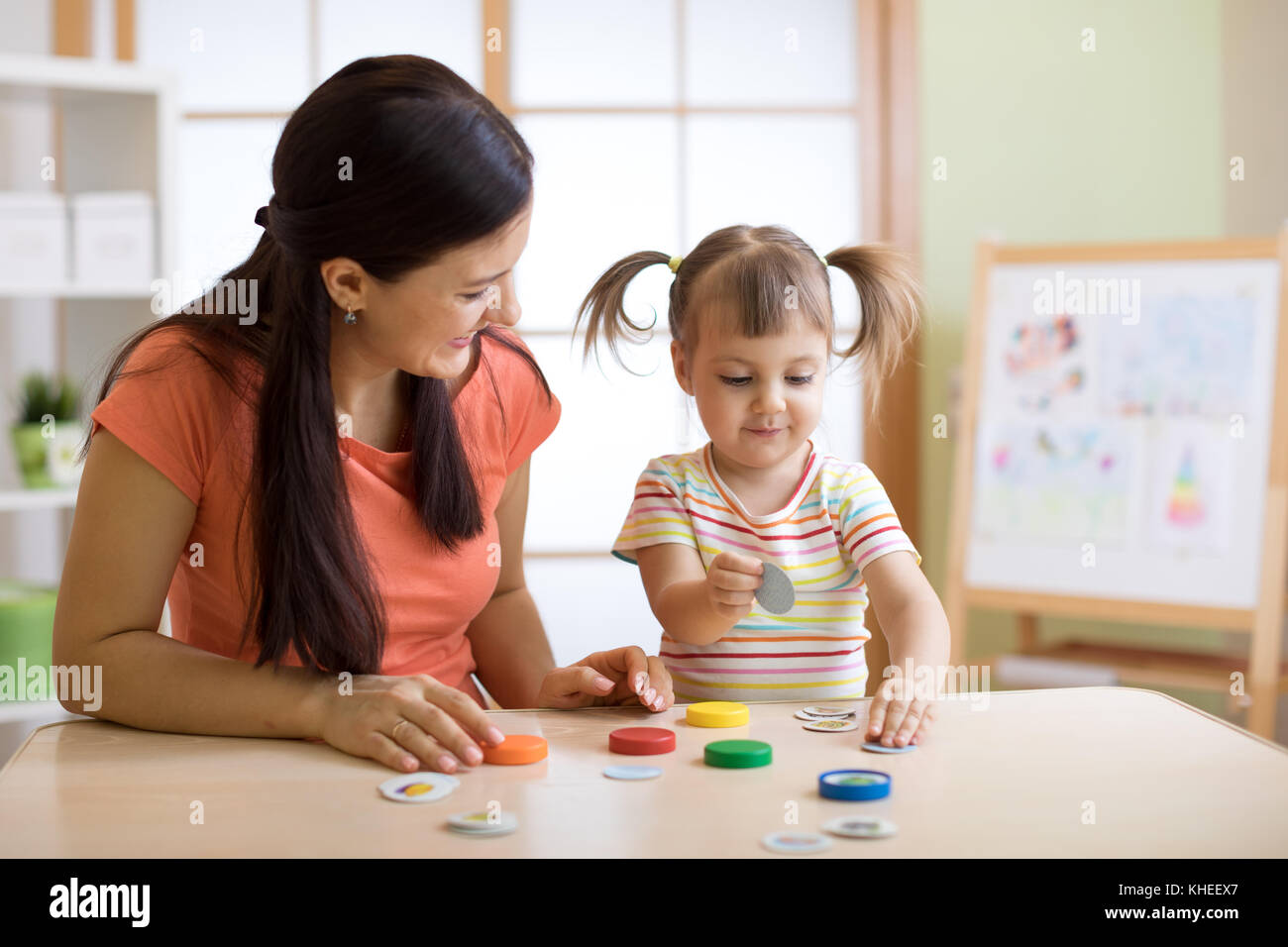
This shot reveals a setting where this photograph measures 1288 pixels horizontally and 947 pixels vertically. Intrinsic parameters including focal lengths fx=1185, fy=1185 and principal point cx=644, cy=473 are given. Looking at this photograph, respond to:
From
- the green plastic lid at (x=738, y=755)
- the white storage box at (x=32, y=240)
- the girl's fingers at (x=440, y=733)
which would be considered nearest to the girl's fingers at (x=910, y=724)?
the green plastic lid at (x=738, y=755)

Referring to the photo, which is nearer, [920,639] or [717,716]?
[717,716]

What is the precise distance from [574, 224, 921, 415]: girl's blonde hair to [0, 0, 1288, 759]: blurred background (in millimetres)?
1483

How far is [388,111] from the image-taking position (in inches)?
38.4

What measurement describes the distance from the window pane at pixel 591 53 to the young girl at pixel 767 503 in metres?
1.94

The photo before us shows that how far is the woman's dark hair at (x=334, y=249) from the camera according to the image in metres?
0.98

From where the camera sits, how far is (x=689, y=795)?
0.77 m

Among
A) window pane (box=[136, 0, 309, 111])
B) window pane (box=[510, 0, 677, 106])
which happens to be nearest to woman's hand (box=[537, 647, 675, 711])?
window pane (box=[510, 0, 677, 106])

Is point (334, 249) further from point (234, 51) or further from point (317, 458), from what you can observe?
point (234, 51)

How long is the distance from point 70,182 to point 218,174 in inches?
15.5

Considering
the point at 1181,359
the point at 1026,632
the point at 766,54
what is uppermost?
the point at 766,54

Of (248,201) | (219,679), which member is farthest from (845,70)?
(219,679)

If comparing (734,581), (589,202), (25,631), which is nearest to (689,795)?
(734,581)

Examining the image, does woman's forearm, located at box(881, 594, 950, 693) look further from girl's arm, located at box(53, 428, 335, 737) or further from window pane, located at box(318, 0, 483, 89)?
window pane, located at box(318, 0, 483, 89)
